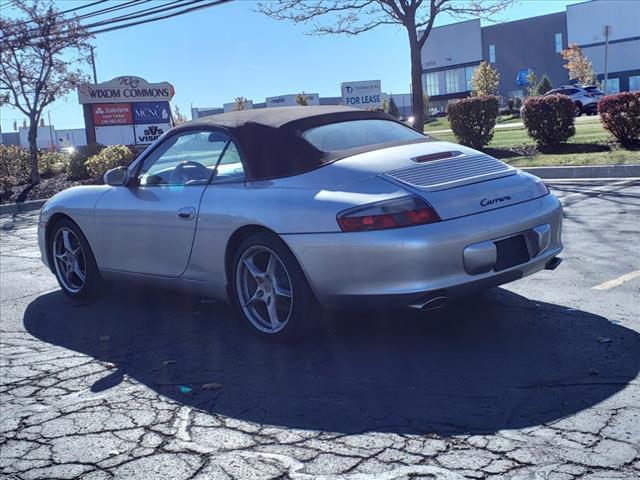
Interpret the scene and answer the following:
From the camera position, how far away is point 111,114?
26578 millimetres

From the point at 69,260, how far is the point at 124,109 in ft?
69.7

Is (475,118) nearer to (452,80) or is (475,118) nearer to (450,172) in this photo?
(450,172)

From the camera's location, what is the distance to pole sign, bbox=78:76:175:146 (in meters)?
26.4

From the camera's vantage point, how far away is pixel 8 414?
4.09 metres

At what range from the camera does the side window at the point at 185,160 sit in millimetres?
5363

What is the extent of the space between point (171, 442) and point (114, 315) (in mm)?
2730

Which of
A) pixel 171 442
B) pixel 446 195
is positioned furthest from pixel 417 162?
pixel 171 442

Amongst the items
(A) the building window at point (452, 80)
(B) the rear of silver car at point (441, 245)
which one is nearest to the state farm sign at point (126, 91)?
(B) the rear of silver car at point (441, 245)

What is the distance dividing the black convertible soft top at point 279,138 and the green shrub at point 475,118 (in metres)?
13.2

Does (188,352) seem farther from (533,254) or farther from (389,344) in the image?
(533,254)

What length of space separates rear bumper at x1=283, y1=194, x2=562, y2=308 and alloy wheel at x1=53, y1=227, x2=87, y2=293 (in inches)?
105

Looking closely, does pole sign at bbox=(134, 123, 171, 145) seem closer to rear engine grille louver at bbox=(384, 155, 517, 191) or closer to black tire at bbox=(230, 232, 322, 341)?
black tire at bbox=(230, 232, 322, 341)

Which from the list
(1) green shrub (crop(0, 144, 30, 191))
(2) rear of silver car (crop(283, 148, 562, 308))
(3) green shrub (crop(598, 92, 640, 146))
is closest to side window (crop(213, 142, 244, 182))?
(2) rear of silver car (crop(283, 148, 562, 308))

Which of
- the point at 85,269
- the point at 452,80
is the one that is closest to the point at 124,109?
the point at 85,269
